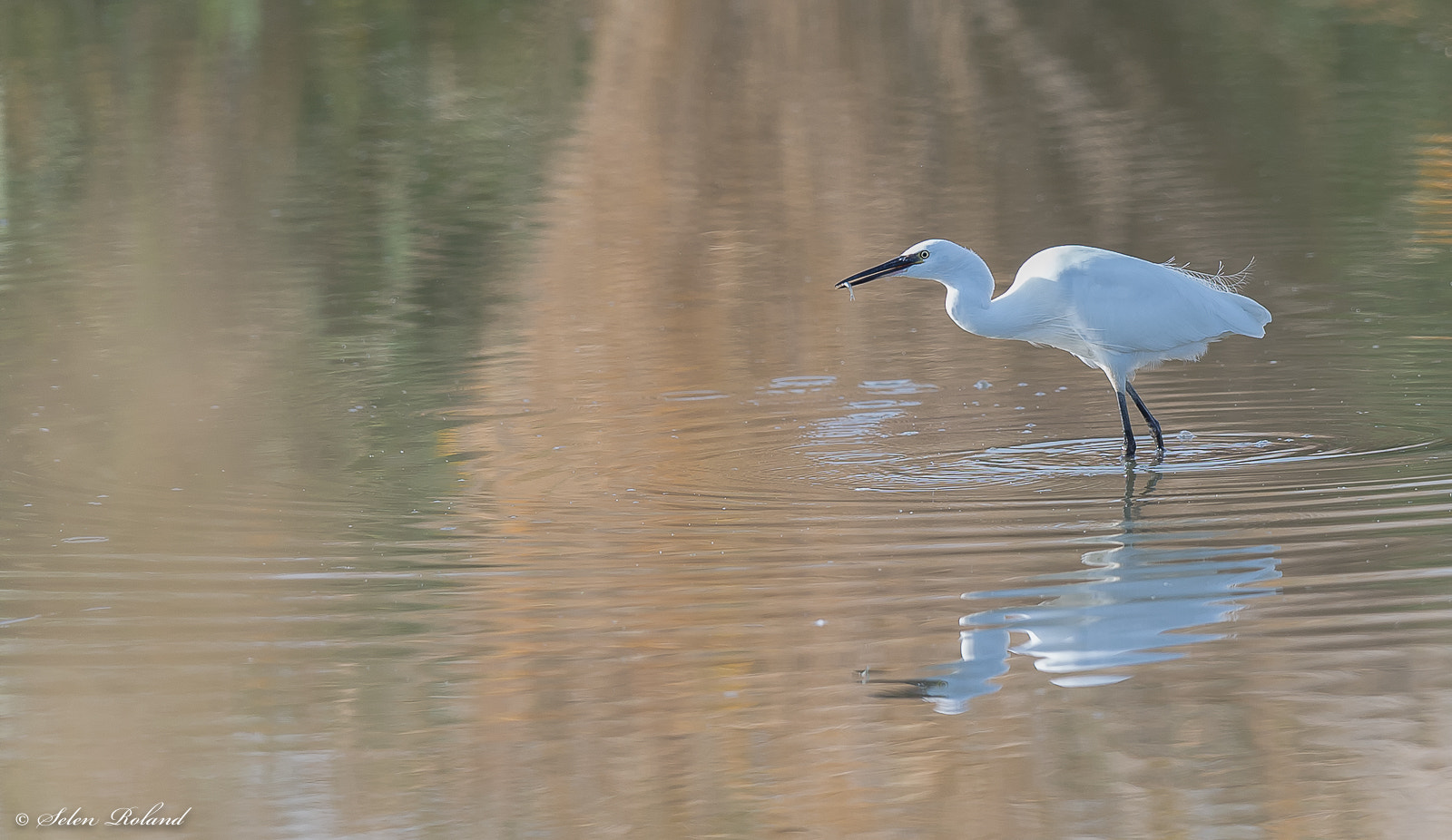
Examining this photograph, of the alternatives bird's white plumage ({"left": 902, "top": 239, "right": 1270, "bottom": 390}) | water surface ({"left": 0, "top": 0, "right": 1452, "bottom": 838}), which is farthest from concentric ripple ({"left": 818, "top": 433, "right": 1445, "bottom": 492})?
bird's white plumage ({"left": 902, "top": 239, "right": 1270, "bottom": 390})

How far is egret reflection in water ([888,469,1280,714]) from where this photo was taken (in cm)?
542

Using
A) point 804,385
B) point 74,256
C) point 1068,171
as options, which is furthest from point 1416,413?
point 74,256

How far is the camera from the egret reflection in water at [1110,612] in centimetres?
542

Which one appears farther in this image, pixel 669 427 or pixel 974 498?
pixel 669 427

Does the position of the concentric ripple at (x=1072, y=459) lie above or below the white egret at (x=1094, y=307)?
below

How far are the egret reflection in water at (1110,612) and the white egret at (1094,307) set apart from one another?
153 cm

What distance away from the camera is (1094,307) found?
316 inches

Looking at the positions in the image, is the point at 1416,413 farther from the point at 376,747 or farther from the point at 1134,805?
the point at 376,747

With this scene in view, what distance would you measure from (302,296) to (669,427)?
15.7 ft

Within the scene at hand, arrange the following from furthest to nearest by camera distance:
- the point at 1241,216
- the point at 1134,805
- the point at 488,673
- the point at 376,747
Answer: the point at 1241,216 → the point at 488,673 → the point at 376,747 → the point at 1134,805

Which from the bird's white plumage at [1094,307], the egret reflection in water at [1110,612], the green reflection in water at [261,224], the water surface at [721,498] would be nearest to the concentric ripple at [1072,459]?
the water surface at [721,498]

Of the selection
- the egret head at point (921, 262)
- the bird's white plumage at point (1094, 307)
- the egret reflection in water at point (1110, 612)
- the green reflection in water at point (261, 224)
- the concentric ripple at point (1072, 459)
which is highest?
the egret head at point (921, 262)

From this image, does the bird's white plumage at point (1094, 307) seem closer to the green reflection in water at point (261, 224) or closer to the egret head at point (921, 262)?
the egret head at point (921, 262)

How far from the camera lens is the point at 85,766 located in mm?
5195
